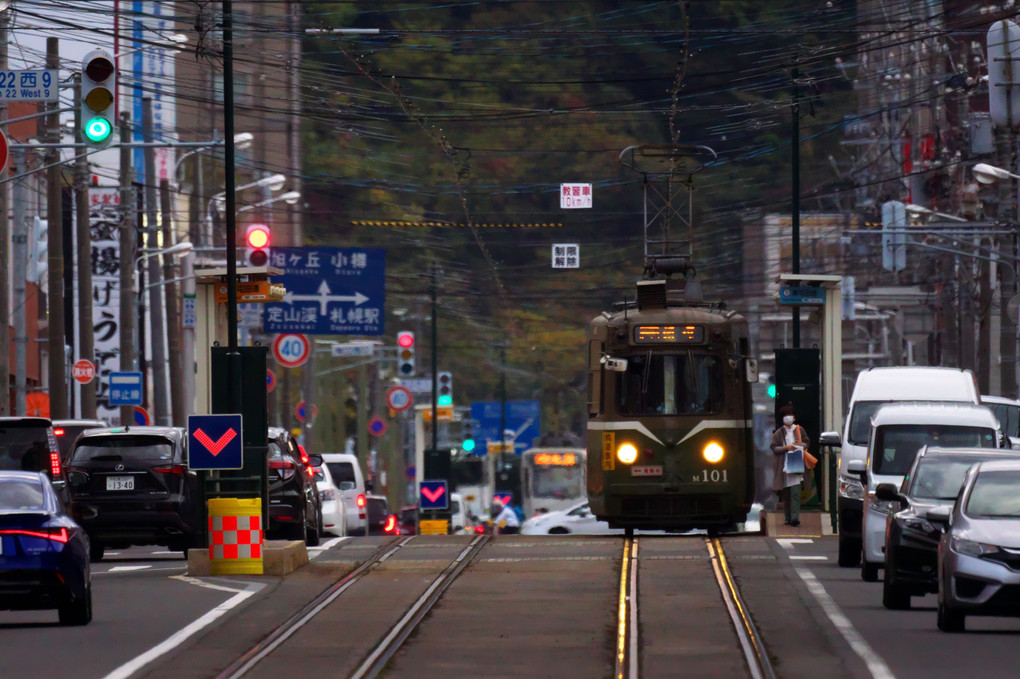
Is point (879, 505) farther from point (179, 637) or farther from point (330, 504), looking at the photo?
point (330, 504)

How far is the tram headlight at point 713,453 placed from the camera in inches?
1095

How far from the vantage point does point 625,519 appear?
2816 cm

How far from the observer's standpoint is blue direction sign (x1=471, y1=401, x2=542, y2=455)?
84.1 meters

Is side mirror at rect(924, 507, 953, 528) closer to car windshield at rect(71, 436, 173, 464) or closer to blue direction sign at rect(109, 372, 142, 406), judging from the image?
car windshield at rect(71, 436, 173, 464)

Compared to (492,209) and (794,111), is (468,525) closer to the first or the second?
(492,209)

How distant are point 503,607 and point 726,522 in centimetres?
1072

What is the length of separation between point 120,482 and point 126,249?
1793 cm

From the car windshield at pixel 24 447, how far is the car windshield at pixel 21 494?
5328 mm

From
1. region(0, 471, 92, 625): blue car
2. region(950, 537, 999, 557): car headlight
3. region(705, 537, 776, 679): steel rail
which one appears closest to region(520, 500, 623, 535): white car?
region(705, 537, 776, 679): steel rail

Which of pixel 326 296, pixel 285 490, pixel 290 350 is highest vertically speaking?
pixel 326 296

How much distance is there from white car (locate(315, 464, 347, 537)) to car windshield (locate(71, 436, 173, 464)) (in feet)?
25.1

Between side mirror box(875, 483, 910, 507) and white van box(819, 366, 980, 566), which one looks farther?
white van box(819, 366, 980, 566)

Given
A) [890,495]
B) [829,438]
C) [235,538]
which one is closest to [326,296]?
[829,438]

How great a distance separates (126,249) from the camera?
4272 cm
